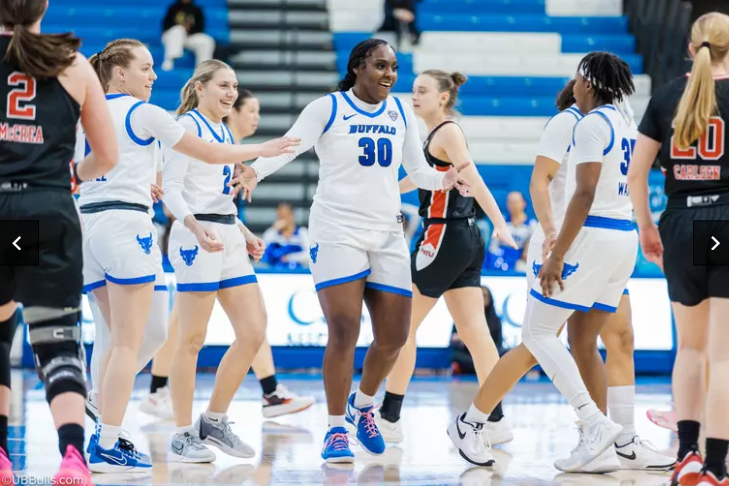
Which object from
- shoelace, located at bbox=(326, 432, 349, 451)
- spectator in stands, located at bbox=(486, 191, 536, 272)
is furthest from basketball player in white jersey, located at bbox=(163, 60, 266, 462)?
spectator in stands, located at bbox=(486, 191, 536, 272)

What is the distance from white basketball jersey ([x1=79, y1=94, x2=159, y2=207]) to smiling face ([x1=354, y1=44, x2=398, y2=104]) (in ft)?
3.59

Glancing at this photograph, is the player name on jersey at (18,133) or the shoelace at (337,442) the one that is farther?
the shoelace at (337,442)

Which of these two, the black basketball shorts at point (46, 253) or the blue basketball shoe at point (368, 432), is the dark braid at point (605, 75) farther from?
the black basketball shorts at point (46, 253)

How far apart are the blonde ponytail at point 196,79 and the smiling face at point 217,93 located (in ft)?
0.08

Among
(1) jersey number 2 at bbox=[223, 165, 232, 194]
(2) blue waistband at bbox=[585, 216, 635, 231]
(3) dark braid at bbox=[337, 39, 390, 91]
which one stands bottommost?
(2) blue waistband at bbox=[585, 216, 635, 231]

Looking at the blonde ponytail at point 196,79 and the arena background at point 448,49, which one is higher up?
the arena background at point 448,49

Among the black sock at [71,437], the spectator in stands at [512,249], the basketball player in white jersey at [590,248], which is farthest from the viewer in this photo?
the spectator in stands at [512,249]

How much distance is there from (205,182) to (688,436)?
9.06 ft

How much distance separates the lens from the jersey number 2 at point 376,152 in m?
5.36

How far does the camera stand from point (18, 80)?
3.93 m

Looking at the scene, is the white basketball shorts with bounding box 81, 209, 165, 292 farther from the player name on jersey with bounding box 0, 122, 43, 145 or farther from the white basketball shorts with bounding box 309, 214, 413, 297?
the player name on jersey with bounding box 0, 122, 43, 145

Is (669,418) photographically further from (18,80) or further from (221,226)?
(18,80)

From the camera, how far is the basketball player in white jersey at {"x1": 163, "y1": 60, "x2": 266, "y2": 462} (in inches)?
220

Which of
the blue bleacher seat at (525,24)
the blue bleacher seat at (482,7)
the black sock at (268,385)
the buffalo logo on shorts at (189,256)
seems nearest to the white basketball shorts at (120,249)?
the buffalo logo on shorts at (189,256)
